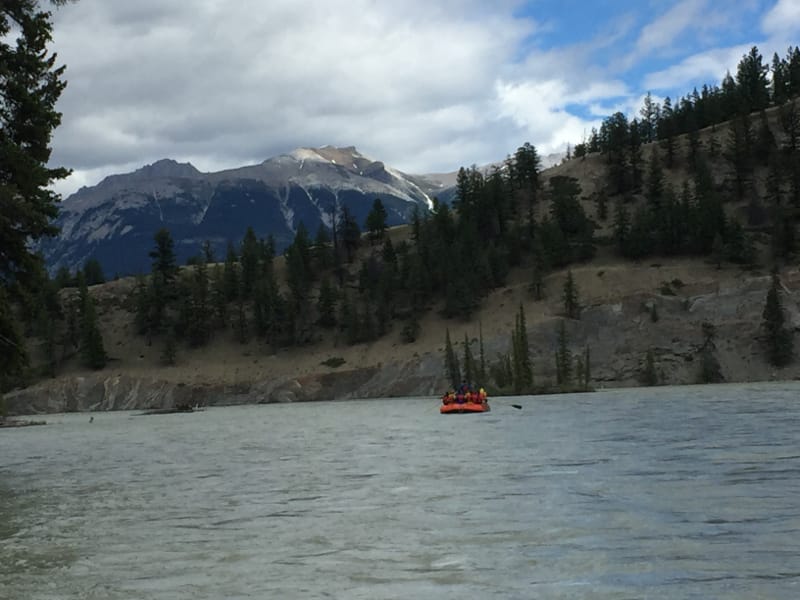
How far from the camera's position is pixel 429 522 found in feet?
74.0

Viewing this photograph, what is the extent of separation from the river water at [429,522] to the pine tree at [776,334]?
9607 cm

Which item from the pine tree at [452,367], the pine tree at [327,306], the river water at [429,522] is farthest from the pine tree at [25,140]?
the pine tree at [327,306]

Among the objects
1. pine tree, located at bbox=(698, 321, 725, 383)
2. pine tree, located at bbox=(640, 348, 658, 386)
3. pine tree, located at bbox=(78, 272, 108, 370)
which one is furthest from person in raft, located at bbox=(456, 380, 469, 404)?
pine tree, located at bbox=(78, 272, 108, 370)

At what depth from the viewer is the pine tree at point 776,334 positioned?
134250mm

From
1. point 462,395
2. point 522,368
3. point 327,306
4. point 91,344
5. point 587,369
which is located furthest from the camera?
point 327,306

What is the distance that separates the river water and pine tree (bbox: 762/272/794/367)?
9607 cm

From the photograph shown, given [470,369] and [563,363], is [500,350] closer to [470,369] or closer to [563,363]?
[470,369]

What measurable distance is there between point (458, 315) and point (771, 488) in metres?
153

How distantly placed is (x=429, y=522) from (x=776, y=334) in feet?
422

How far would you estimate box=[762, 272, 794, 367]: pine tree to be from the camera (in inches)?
5285

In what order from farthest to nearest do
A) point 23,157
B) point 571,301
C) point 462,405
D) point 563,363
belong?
point 571,301
point 563,363
point 462,405
point 23,157

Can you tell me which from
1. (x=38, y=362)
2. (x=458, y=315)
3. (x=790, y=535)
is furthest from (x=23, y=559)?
(x=38, y=362)

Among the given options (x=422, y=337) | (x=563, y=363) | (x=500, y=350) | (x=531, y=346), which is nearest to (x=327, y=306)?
(x=422, y=337)

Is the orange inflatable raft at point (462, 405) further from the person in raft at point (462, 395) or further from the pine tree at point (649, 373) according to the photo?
the pine tree at point (649, 373)
